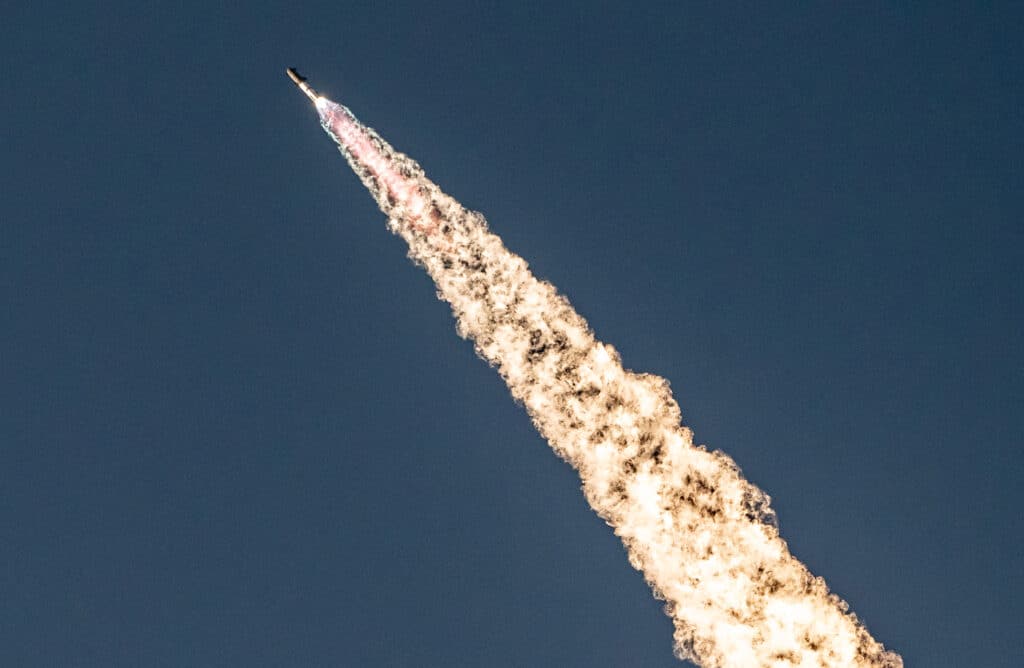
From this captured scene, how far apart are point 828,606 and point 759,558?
431 centimetres

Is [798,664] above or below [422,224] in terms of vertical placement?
below

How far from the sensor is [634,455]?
278ft

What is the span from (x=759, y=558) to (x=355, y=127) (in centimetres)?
3243

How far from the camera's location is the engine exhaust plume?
82375 mm

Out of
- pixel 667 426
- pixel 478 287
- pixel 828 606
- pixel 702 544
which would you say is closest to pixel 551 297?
pixel 478 287

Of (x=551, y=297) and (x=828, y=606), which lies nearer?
(x=828, y=606)

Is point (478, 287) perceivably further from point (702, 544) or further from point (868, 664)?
point (868, 664)

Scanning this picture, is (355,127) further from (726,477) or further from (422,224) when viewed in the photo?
(726,477)

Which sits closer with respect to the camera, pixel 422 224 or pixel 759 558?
pixel 759 558

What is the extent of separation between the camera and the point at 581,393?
283 ft

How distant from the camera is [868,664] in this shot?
8219 centimetres

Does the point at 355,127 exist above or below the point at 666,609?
above

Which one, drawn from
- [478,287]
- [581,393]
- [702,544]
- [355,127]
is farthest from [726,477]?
[355,127]

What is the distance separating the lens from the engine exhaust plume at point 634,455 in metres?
82.4
